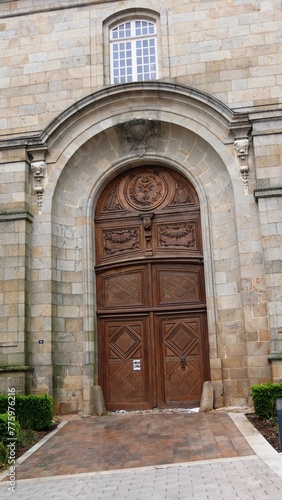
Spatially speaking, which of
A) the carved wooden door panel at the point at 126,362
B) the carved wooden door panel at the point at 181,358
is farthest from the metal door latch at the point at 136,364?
the carved wooden door panel at the point at 181,358

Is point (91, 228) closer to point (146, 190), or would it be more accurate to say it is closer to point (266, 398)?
point (146, 190)

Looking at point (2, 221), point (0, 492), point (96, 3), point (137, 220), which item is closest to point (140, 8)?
point (96, 3)

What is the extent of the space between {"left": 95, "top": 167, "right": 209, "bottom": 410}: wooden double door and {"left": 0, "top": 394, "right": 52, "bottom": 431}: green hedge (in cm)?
193

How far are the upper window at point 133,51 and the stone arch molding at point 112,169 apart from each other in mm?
874

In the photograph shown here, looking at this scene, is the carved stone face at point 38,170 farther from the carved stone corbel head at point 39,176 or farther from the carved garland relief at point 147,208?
the carved garland relief at point 147,208

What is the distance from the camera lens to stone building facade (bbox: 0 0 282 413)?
10594 mm

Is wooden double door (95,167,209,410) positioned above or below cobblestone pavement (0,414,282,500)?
above

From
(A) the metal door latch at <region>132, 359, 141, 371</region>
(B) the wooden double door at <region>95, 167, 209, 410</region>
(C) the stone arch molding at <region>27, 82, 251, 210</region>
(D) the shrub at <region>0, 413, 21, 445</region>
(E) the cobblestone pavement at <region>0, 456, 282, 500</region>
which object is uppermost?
(C) the stone arch molding at <region>27, 82, 251, 210</region>

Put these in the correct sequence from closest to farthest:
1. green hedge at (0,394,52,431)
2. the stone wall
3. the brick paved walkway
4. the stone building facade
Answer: the brick paved walkway, green hedge at (0,394,52,431), the stone building facade, the stone wall

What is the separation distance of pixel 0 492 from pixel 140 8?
35.3ft

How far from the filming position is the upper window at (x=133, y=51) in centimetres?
1224

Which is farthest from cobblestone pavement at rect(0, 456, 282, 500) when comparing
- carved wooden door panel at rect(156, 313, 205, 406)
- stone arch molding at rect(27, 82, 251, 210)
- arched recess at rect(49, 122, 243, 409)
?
stone arch molding at rect(27, 82, 251, 210)

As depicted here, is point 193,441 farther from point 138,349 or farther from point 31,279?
point 31,279

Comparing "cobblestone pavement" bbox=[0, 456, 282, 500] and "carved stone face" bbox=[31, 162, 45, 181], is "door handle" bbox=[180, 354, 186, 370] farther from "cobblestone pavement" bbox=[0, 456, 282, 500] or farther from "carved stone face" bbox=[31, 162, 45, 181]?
"carved stone face" bbox=[31, 162, 45, 181]
